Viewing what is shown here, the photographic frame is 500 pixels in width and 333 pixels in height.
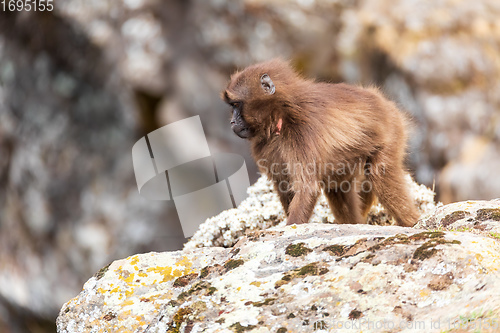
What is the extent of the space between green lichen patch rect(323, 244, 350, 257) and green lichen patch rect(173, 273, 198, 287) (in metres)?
1.03

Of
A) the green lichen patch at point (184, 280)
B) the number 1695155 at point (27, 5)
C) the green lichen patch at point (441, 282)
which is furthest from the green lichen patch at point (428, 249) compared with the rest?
the number 1695155 at point (27, 5)

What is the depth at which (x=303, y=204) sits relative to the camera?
194 inches

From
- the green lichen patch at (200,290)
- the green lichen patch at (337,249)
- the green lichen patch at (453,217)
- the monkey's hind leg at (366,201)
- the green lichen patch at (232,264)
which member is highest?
the green lichen patch at (232,264)

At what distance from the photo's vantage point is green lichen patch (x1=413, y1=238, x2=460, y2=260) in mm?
2910

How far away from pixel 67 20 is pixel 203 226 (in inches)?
257

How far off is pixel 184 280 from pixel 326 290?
1.26m

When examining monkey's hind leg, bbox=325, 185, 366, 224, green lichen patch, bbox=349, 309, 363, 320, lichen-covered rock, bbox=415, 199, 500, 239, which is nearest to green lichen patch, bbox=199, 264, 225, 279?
green lichen patch, bbox=349, 309, 363, 320

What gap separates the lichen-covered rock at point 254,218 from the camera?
6352 mm

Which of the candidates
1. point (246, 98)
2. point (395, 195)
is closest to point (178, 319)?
point (246, 98)

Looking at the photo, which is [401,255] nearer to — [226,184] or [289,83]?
[289,83]

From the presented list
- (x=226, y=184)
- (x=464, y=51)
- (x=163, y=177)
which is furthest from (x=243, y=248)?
(x=464, y=51)

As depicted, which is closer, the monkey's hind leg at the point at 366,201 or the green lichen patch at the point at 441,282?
the green lichen patch at the point at 441,282

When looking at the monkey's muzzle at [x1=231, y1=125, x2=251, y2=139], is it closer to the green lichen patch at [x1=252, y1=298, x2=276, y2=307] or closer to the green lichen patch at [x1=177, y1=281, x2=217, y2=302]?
the green lichen patch at [x1=177, y1=281, x2=217, y2=302]

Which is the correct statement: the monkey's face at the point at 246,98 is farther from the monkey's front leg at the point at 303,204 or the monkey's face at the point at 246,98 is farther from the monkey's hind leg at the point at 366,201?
the monkey's hind leg at the point at 366,201
